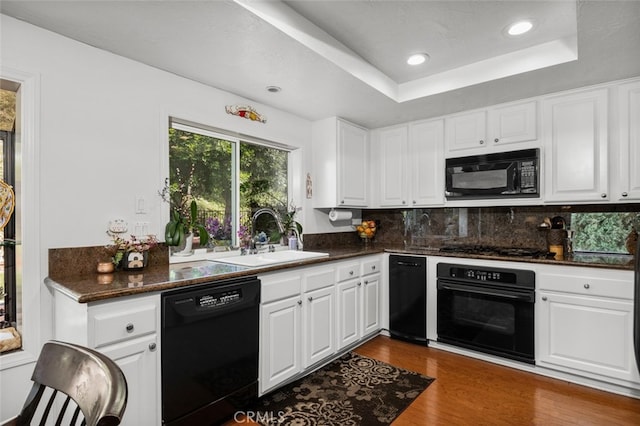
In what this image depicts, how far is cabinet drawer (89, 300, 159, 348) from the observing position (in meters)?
1.49

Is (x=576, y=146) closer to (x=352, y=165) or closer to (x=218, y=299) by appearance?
(x=352, y=165)

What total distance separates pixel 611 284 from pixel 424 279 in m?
1.32

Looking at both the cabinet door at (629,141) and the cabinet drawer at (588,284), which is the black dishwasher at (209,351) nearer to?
the cabinet drawer at (588,284)

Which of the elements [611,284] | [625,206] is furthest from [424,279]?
[625,206]

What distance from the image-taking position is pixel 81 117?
1.96m

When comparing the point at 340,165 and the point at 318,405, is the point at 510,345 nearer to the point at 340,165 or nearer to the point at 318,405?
the point at 318,405

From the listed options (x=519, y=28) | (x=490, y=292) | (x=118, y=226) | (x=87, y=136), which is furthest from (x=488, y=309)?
(x=87, y=136)

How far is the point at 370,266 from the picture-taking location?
321 cm

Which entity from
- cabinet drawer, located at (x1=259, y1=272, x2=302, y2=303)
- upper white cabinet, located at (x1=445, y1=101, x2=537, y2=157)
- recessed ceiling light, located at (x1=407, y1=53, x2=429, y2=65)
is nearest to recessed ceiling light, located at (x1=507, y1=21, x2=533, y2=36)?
recessed ceiling light, located at (x1=407, y1=53, x2=429, y2=65)

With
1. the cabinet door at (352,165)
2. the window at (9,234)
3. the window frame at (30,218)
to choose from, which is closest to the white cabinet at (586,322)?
the cabinet door at (352,165)

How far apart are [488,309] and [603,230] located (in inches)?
46.1

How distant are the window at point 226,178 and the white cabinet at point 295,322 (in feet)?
2.62

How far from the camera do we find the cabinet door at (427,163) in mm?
3379

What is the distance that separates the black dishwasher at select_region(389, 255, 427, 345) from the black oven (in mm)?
157
